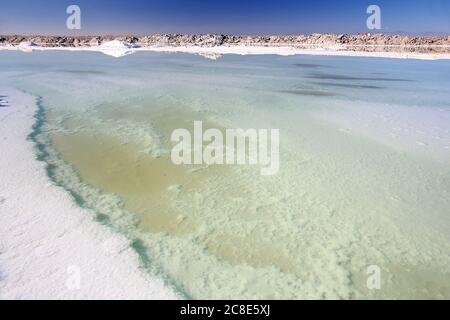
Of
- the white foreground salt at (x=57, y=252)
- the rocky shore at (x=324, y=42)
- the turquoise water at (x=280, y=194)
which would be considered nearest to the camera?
the white foreground salt at (x=57, y=252)

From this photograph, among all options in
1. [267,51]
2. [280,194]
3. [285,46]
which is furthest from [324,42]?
[280,194]

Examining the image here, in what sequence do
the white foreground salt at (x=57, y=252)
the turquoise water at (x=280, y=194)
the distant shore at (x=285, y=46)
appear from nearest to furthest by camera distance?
the white foreground salt at (x=57, y=252), the turquoise water at (x=280, y=194), the distant shore at (x=285, y=46)

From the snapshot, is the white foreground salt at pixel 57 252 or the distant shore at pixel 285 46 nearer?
the white foreground salt at pixel 57 252

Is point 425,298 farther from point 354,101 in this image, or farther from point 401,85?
point 401,85

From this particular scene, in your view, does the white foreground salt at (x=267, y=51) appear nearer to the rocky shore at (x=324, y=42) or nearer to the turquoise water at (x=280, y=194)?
the rocky shore at (x=324, y=42)

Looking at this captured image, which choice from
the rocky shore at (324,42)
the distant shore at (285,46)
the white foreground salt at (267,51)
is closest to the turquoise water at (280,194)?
the white foreground salt at (267,51)

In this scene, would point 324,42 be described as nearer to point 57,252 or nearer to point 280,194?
point 280,194

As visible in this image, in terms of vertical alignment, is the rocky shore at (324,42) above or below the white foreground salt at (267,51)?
above
